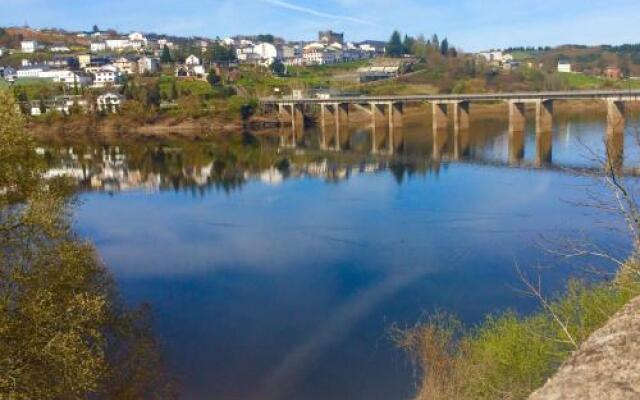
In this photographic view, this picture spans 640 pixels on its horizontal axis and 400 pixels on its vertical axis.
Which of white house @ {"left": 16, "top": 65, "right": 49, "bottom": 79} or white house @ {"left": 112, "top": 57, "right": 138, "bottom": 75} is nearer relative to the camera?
white house @ {"left": 16, "top": 65, "right": 49, "bottom": 79}

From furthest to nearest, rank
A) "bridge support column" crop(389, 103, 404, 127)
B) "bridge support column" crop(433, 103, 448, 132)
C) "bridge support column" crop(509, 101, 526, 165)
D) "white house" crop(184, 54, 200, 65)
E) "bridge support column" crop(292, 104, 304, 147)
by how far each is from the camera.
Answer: "white house" crop(184, 54, 200, 65) → "bridge support column" crop(292, 104, 304, 147) → "bridge support column" crop(389, 103, 404, 127) → "bridge support column" crop(433, 103, 448, 132) → "bridge support column" crop(509, 101, 526, 165)

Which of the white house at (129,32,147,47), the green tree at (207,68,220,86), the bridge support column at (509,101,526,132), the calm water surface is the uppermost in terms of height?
the white house at (129,32,147,47)

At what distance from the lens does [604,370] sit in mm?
4824

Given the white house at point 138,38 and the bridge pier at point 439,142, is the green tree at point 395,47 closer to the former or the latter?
the white house at point 138,38

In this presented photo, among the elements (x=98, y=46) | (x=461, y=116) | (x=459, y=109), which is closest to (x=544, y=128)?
(x=459, y=109)

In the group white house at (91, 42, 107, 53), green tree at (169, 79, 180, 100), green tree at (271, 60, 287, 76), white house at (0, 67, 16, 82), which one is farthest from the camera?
white house at (91, 42, 107, 53)

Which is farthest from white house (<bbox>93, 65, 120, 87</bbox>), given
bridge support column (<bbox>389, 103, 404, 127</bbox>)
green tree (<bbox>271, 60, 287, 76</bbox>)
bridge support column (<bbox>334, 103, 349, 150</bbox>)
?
bridge support column (<bbox>389, 103, 404, 127</bbox>)

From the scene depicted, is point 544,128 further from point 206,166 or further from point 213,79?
point 213,79

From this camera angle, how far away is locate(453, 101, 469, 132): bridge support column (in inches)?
2362

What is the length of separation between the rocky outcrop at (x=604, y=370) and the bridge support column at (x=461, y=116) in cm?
5592

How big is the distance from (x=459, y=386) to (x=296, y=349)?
16.2 ft

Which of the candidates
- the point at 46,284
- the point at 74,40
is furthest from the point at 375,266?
the point at 74,40

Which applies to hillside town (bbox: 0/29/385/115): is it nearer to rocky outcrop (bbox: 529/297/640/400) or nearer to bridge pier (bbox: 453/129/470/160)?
bridge pier (bbox: 453/129/470/160)

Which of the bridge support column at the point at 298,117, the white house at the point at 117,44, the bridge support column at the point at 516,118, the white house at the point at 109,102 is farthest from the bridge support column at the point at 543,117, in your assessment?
the white house at the point at 117,44
